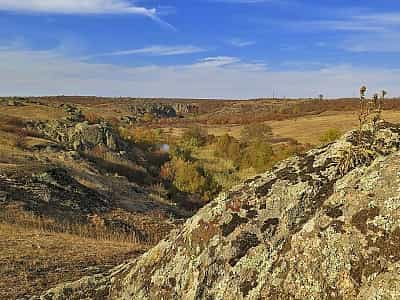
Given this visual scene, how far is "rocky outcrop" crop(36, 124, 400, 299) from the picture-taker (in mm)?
3598

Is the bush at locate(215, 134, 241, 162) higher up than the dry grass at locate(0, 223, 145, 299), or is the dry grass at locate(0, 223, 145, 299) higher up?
the dry grass at locate(0, 223, 145, 299)

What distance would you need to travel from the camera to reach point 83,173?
26703 mm

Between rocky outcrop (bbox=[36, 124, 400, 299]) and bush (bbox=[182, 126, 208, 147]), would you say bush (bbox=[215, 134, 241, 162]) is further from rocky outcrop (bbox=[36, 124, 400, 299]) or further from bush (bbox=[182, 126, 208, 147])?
rocky outcrop (bbox=[36, 124, 400, 299])

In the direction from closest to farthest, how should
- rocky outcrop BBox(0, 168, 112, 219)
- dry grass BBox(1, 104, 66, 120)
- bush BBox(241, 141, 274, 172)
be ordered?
1. rocky outcrop BBox(0, 168, 112, 219)
2. bush BBox(241, 141, 274, 172)
3. dry grass BBox(1, 104, 66, 120)

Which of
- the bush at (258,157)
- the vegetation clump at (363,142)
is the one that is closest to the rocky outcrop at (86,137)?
the bush at (258,157)

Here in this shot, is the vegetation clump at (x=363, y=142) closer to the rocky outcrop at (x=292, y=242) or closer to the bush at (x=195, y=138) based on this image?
the rocky outcrop at (x=292, y=242)

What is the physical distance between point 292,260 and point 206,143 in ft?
214

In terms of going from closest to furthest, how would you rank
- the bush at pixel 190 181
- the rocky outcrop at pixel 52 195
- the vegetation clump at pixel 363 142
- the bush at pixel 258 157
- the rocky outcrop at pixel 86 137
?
the vegetation clump at pixel 363 142, the rocky outcrop at pixel 52 195, the bush at pixel 190 181, the rocky outcrop at pixel 86 137, the bush at pixel 258 157

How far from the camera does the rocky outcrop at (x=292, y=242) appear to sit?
11.8 feet

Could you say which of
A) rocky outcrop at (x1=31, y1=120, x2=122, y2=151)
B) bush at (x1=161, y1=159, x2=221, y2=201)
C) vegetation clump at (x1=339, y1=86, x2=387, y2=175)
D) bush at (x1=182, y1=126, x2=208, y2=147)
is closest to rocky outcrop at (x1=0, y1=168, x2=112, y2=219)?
vegetation clump at (x1=339, y1=86, x2=387, y2=175)

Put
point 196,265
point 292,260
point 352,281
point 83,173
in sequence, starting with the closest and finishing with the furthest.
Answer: point 352,281 < point 292,260 < point 196,265 < point 83,173

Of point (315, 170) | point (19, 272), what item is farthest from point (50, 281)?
point (315, 170)

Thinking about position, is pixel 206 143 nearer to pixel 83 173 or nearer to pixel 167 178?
pixel 167 178

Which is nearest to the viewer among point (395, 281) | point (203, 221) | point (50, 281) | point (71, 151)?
point (395, 281)
